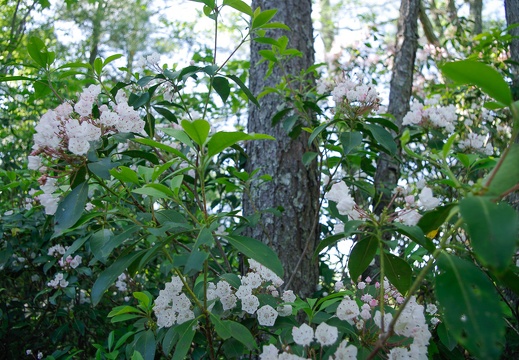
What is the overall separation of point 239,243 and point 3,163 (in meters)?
2.64

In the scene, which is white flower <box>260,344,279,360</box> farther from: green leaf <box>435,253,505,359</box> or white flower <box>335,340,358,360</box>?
green leaf <box>435,253,505,359</box>

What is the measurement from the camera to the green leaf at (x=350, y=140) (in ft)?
6.01

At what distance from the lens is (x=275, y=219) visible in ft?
7.78

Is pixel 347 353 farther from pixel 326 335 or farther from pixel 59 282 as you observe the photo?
pixel 59 282

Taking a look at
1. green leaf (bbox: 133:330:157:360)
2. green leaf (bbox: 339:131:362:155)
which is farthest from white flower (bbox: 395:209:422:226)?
green leaf (bbox: 133:330:157:360)

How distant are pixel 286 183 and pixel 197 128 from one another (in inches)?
49.3

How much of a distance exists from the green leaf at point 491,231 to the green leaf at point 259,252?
0.51 meters

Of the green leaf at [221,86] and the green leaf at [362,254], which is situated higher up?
the green leaf at [221,86]

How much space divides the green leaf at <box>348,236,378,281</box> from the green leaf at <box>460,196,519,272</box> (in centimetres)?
49

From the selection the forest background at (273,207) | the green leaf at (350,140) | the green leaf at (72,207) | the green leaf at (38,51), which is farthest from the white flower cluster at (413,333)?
the green leaf at (38,51)

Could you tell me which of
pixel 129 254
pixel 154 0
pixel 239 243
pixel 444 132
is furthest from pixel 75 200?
pixel 154 0

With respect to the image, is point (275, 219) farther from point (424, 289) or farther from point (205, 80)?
point (205, 80)

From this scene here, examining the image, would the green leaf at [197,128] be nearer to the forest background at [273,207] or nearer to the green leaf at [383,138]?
the forest background at [273,207]

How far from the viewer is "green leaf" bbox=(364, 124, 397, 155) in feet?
6.03
